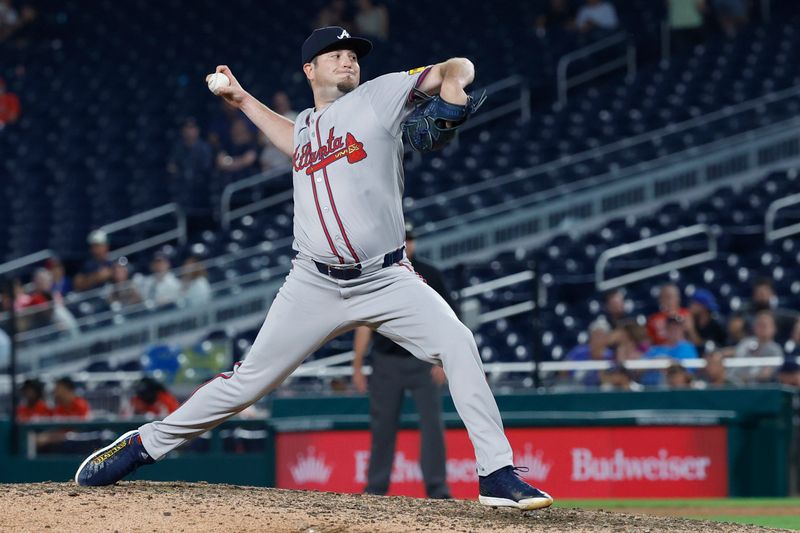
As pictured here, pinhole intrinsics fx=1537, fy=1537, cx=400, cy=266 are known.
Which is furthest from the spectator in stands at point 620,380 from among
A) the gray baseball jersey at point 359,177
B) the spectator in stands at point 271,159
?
the spectator in stands at point 271,159

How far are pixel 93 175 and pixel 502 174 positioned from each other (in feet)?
18.0

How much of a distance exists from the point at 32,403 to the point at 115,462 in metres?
6.69

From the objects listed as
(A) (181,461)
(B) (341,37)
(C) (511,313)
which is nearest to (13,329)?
(A) (181,461)

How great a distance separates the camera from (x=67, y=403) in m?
12.7

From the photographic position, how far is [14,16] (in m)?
23.9

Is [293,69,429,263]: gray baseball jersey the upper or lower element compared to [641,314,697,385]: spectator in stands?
upper

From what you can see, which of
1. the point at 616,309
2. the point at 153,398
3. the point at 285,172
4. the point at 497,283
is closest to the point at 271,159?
the point at 285,172

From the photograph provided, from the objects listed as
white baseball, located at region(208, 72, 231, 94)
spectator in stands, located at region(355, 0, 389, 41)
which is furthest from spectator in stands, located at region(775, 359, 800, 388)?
spectator in stands, located at region(355, 0, 389, 41)

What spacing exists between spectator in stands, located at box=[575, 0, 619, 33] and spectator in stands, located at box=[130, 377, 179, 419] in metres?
10.5

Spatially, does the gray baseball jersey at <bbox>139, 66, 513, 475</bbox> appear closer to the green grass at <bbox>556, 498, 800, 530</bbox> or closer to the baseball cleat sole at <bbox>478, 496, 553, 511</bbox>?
the baseball cleat sole at <bbox>478, 496, 553, 511</bbox>

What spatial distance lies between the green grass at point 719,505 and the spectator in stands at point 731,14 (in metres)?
10.9

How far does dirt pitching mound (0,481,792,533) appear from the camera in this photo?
5.50 metres

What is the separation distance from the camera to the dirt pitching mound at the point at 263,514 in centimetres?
550

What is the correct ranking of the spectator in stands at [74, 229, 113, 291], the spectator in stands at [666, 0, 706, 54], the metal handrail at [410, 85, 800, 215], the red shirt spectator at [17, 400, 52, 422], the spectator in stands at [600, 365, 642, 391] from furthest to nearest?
1. the spectator in stands at [666, 0, 706, 54]
2. the metal handrail at [410, 85, 800, 215]
3. the spectator in stands at [74, 229, 113, 291]
4. the red shirt spectator at [17, 400, 52, 422]
5. the spectator in stands at [600, 365, 642, 391]
